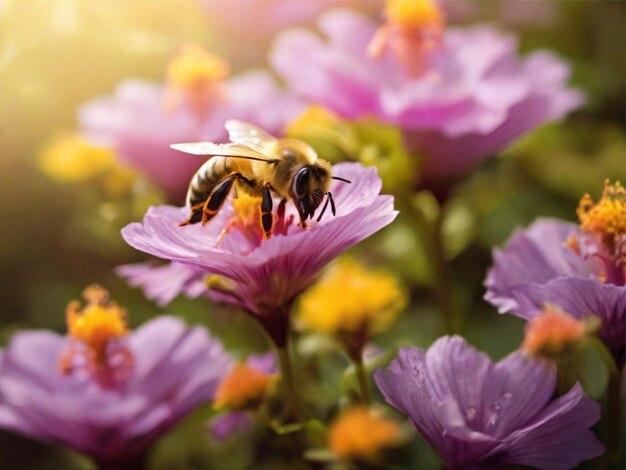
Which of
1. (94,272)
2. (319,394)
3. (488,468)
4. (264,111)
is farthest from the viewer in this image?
(94,272)

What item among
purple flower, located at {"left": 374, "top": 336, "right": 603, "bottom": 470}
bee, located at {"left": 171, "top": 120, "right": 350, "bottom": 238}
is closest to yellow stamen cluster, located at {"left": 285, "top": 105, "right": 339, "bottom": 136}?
bee, located at {"left": 171, "top": 120, "right": 350, "bottom": 238}

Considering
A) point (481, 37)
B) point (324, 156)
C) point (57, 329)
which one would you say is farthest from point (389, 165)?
point (57, 329)

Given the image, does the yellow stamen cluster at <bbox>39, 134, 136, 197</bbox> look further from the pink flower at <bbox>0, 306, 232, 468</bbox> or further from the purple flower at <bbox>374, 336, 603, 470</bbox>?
the purple flower at <bbox>374, 336, 603, 470</bbox>

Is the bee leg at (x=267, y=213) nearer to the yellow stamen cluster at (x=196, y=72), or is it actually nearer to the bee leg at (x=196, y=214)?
the bee leg at (x=196, y=214)

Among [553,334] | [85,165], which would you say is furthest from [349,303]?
[85,165]

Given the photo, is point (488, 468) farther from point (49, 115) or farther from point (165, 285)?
point (49, 115)

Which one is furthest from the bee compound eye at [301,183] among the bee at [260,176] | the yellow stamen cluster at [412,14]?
the yellow stamen cluster at [412,14]
